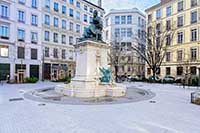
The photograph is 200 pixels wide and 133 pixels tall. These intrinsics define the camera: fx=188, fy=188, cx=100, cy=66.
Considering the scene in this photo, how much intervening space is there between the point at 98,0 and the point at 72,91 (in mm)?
42124

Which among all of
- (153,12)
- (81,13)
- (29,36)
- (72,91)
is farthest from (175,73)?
(72,91)

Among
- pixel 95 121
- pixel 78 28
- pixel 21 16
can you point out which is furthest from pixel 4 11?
pixel 95 121

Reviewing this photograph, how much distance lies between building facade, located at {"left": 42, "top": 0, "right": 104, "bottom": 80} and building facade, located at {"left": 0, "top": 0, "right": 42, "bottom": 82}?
2.02 m

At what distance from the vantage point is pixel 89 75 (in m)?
12.8

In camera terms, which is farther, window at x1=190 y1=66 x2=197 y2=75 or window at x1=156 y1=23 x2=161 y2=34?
window at x1=156 y1=23 x2=161 y2=34

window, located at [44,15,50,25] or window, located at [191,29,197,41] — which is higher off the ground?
window, located at [44,15,50,25]

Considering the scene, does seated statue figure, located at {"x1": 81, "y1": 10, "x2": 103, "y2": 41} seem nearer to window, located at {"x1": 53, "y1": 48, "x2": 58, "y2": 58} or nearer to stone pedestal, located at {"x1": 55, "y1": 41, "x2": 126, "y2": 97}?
stone pedestal, located at {"x1": 55, "y1": 41, "x2": 126, "y2": 97}

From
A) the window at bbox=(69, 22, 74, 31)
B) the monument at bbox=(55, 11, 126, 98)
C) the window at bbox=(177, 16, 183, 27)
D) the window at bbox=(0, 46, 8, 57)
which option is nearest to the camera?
the monument at bbox=(55, 11, 126, 98)

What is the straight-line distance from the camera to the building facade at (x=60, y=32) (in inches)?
1436

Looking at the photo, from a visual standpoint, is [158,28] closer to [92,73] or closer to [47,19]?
[47,19]

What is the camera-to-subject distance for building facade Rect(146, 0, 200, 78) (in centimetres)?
3488

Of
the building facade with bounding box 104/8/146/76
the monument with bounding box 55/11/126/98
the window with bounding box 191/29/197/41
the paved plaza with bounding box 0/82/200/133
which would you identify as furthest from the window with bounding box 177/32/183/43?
the paved plaza with bounding box 0/82/200/133

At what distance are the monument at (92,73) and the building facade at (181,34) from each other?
2375 cm

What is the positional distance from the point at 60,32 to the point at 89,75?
1124 inches
